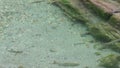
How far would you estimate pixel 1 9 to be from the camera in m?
5.57

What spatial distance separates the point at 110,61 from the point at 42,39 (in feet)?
3.31

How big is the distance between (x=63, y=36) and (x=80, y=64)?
768 millimetres

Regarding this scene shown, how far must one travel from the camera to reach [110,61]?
3938mm

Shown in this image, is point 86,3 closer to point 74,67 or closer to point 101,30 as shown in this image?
point 101,30

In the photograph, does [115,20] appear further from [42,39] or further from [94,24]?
[42,39]

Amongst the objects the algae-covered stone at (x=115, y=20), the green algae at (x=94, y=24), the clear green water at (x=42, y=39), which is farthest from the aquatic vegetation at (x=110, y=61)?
the algae-covered stone at (x=115, y=20)

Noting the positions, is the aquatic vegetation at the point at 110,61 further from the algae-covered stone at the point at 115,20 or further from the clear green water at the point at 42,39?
the algae-covered stone at the point at 115,20

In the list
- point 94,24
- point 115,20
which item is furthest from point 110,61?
point 94,24

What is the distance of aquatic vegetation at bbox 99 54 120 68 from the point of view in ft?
12.8

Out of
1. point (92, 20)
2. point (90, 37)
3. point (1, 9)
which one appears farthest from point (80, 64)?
point (1, 9)

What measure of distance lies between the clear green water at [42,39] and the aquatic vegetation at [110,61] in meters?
0.09

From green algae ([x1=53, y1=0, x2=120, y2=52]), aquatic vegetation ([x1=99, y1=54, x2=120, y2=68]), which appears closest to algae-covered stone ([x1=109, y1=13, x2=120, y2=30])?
green algae ([x1=53, y1=0, x2=120, y2=52])

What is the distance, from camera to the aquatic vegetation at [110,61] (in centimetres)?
389

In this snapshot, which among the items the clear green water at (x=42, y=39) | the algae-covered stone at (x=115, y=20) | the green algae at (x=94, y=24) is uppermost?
the algae-covered stone at (x=115, y=20)
